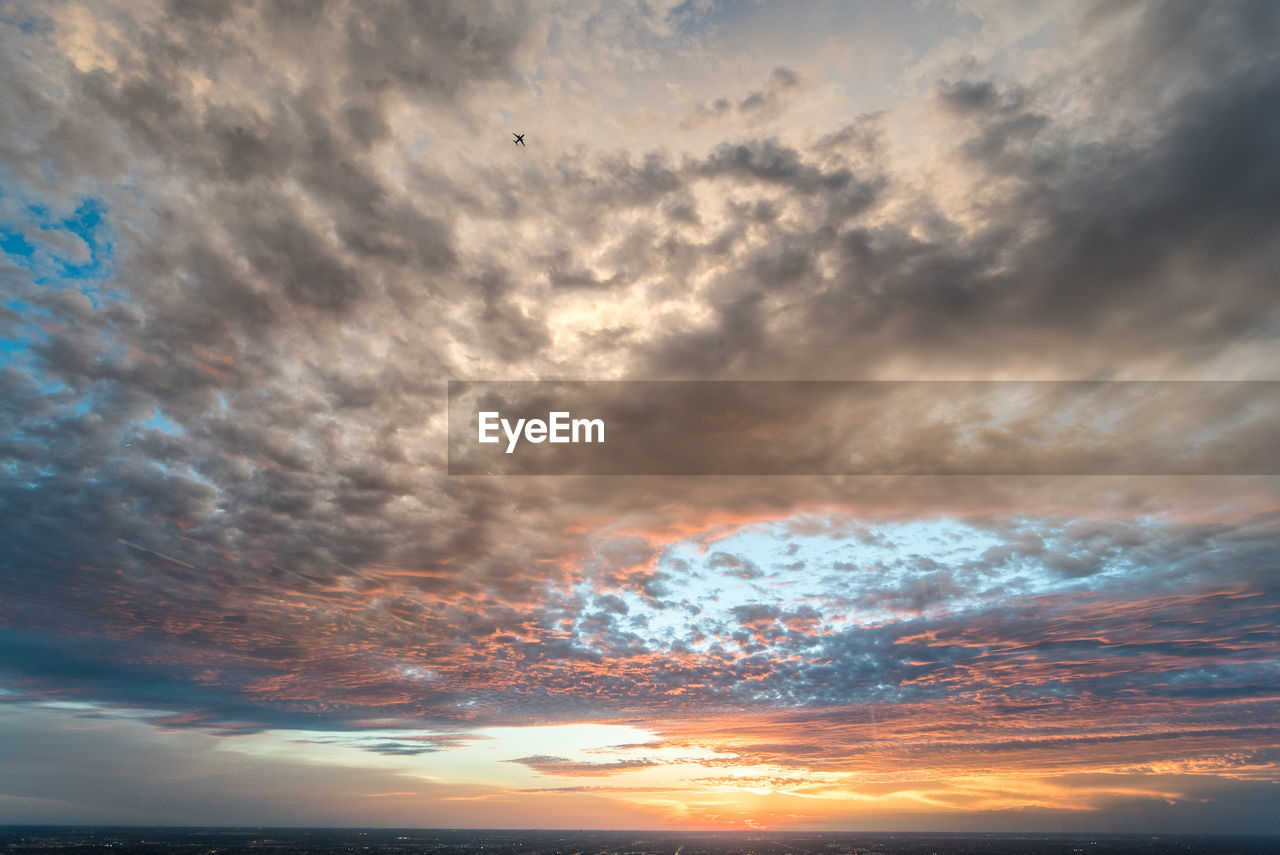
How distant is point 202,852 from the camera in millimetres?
189125

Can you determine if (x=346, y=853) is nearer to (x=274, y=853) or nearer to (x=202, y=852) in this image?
(x=274, y=853)

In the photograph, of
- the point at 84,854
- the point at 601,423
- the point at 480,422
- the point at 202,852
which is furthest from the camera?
the point at 202,852

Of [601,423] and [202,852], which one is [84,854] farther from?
[601,423]

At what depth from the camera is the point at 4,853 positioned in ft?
511

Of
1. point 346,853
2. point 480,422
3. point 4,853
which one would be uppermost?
point 480,422

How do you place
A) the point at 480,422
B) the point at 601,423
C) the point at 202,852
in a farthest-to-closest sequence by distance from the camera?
the point at 202,852 → the point at 601,423 → the point at 480,422

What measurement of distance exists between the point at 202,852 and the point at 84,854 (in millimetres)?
30666

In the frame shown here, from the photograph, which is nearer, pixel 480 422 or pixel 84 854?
pixel 480 422

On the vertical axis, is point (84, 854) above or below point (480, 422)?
below

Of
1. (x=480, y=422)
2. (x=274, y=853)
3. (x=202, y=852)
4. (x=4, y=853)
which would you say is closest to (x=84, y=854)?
(x=4, y=853)

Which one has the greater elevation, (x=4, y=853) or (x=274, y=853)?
(x=4, y=853)

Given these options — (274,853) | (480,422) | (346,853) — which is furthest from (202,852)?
(480,422)

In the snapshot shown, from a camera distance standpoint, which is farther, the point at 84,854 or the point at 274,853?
the point at 274,853

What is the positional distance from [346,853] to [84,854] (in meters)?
67.3
